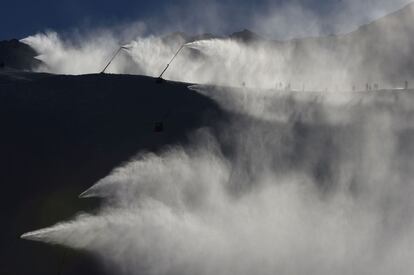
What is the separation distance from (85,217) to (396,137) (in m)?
40.1

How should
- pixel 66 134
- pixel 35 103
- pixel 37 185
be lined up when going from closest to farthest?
pixel 37 185 → pixel 66 134 → pixel 35 103

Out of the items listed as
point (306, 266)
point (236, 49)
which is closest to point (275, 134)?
point (306, 266)

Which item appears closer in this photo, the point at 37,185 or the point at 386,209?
the point at 37,185

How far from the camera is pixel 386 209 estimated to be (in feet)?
225

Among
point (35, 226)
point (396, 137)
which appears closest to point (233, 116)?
point (396, 137)

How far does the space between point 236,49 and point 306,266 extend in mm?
104841

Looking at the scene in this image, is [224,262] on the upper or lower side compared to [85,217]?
lower

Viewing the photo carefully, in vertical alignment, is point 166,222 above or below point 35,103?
below

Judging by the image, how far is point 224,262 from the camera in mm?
55094

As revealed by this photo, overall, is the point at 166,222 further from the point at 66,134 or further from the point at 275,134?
the point at 275,134

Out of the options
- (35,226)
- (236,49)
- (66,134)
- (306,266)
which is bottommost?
(306,266)

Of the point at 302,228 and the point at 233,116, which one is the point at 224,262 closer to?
the point at 302,228

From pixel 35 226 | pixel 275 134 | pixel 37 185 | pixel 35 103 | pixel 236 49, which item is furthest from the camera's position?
pixel 236 49

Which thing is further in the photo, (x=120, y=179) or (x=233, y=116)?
(x=233, y=116)
